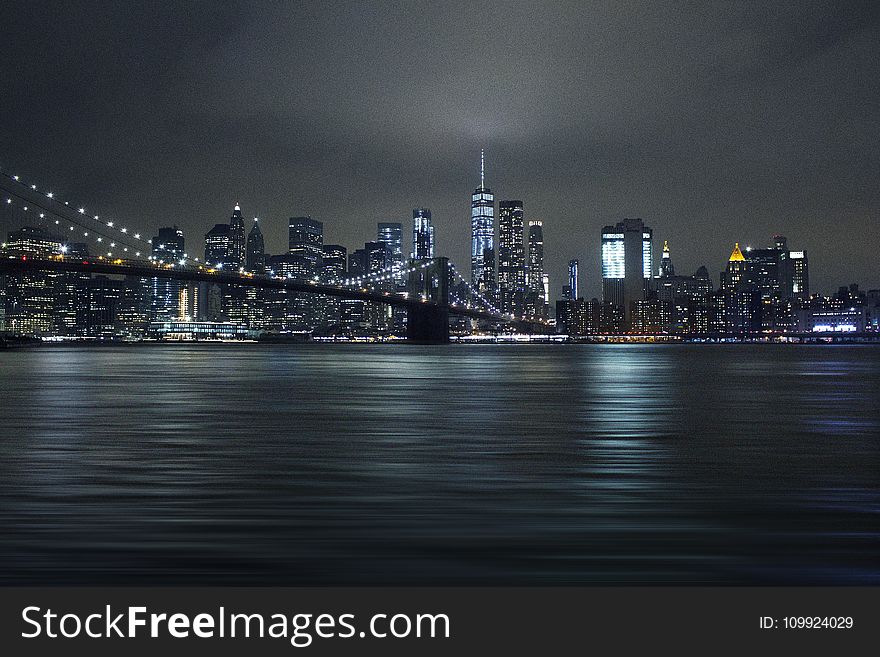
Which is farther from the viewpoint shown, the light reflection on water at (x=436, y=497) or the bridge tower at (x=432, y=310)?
the bridge tower at (x=432, y=310)

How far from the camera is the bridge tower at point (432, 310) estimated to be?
110125 mm

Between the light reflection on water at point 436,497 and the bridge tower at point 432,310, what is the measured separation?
9047 cm

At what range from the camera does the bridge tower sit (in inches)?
4336

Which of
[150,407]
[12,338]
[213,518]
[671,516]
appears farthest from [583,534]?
[12,338]

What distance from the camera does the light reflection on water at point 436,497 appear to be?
5781 mm

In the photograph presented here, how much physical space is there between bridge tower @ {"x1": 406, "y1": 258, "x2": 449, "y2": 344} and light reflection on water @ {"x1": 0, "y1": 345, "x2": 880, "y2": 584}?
90.5 meters

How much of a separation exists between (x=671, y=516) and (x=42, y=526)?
5.36 m

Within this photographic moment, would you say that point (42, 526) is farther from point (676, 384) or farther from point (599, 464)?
point (676, 384)

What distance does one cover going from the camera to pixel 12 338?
111 m

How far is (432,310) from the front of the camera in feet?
361

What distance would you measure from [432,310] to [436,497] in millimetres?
101593

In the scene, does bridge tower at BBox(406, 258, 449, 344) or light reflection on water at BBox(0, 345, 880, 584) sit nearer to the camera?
light reflection on water at BBox(0, 345, 880, 584)

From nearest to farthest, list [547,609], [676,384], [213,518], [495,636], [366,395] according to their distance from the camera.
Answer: [495,636], [547,609], [213,518], [366,395], [676,384]

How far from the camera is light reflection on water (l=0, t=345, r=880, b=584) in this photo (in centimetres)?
578
